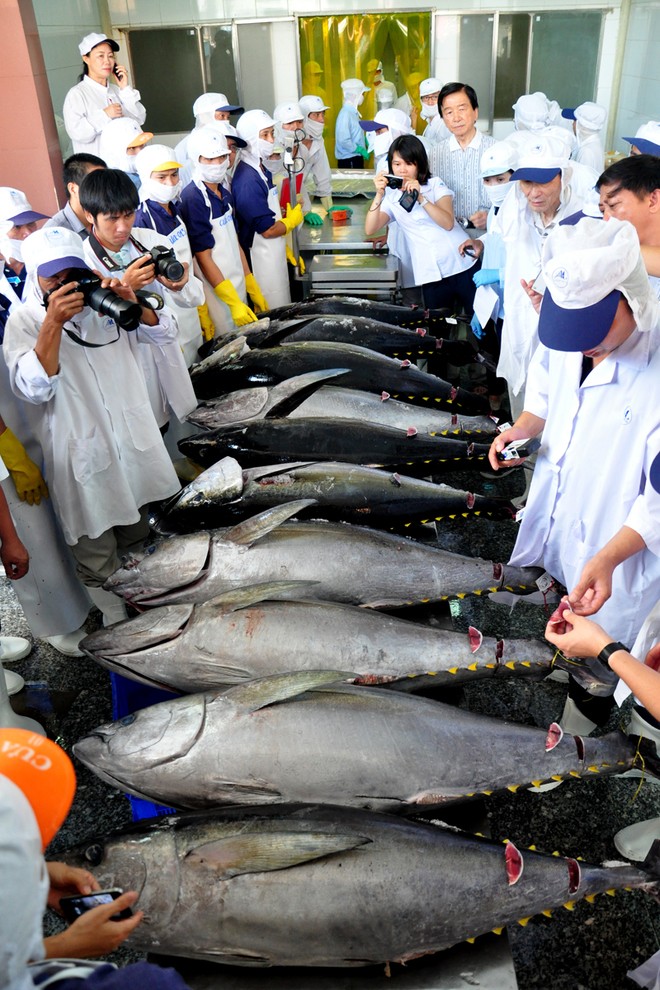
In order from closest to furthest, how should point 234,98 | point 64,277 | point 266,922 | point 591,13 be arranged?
point 266,922 → point 64,277 → point 591,13 → point 234,98

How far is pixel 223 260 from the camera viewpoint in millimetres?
5539

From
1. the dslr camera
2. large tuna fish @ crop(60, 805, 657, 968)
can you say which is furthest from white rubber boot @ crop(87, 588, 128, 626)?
large tuna fish @ crop(60, 805, 657, 968)

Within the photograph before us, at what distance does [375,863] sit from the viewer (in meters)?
1.84

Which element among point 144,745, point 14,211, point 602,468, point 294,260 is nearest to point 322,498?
point 602,468

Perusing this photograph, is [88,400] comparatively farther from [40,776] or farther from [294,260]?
[294,260]

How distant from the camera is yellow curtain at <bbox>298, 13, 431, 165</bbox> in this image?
38.8ft

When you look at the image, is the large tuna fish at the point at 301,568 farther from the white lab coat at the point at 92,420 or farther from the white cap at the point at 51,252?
the white cap at the point at 51,252

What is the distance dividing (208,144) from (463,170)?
2.23 m

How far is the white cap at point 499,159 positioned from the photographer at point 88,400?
2698 millimetres

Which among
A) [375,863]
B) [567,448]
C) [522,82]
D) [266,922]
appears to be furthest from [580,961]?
[522,82]

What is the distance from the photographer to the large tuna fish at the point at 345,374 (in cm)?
432

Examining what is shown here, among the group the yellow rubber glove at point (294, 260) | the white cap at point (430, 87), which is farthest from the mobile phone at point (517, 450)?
the white cap at point (430, 87)

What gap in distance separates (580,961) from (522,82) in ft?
42.0

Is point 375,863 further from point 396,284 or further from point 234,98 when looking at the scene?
point 234,98
